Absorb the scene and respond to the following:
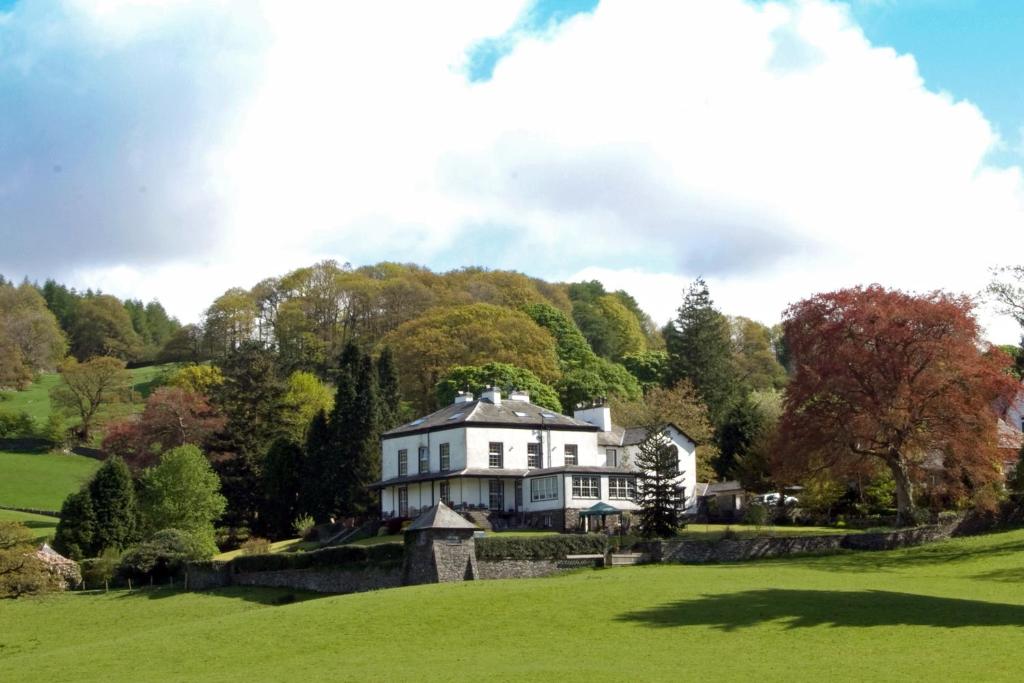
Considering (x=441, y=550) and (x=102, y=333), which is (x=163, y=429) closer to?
(x=441, y=550)

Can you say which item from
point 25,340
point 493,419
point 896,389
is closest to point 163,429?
point 493,419

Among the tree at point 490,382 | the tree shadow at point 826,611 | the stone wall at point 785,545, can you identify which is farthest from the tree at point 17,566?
the tree at point 490,382

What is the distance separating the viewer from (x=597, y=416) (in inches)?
2547

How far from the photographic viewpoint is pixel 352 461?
2635 inches

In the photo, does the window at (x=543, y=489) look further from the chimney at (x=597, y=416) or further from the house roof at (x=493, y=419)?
the chimney at (x=597, y=416)

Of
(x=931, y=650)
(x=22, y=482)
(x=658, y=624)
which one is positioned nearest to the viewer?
(x=931, y=650)

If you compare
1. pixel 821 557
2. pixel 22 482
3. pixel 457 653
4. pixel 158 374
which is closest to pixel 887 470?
pixel 821 557

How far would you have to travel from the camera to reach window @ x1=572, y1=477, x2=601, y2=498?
5694 centimetres

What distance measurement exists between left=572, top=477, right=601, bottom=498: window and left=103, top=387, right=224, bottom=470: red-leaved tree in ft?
92.4

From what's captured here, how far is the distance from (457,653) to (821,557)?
2297cm

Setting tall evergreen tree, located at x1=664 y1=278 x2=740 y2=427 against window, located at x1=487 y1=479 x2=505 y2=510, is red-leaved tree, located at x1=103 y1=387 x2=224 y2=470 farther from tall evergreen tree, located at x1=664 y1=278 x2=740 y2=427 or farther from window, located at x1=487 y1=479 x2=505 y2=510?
tall evergreen tree, located at x1=664 y1=278 x2=740 y2=427

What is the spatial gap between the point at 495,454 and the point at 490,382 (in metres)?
23.7

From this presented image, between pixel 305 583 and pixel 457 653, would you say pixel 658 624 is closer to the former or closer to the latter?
pixel 457 653

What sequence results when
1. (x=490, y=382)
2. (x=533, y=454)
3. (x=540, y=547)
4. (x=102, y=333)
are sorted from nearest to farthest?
(x=540, y=547), (x=533, y=454), (x=490, y=382), (x=102, y=333)
